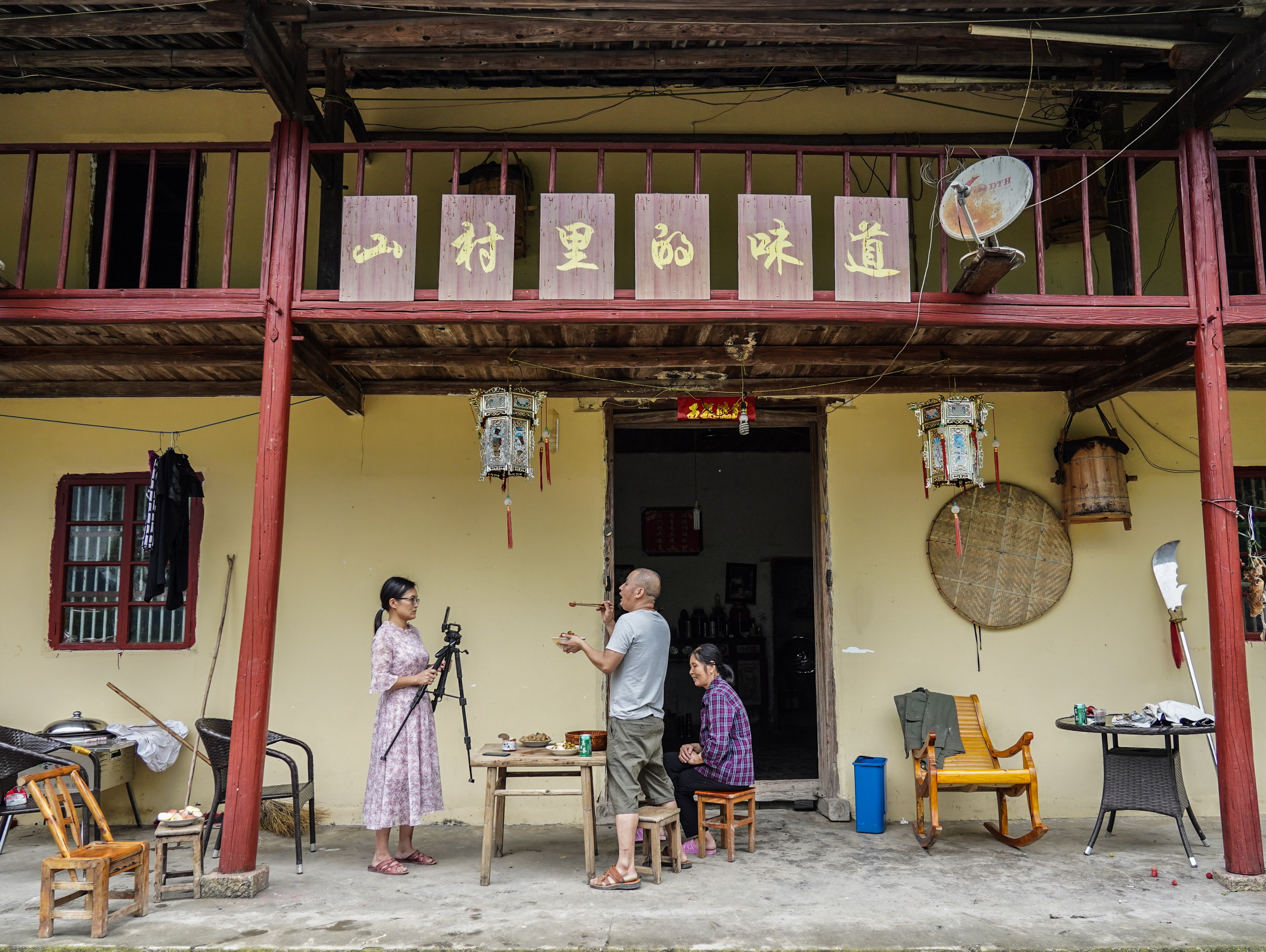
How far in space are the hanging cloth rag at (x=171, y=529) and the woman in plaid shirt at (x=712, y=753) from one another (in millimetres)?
3797

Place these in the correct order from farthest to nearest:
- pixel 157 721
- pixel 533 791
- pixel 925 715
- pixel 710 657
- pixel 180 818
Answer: pixel 925 715
pixel 157 721
pixel 710 657
pixel 533 791
pixel 180 818

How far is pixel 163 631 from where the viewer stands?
732 centimetres

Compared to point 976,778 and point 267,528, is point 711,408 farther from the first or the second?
point 267,528

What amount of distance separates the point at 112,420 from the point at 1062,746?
7772mm

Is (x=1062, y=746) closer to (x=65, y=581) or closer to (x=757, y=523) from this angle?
(x=757, y=523)

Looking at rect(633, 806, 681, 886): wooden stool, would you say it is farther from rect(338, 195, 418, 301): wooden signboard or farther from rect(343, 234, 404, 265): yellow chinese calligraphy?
rect(343, 234, 404, 265): yellow chinese calligraphy

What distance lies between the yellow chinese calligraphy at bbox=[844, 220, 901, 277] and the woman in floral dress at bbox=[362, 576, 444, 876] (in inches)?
129

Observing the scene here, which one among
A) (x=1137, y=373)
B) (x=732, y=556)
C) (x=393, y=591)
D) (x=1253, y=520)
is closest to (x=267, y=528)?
(x=393, y=591)

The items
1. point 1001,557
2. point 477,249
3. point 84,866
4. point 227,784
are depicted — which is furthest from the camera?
point 1001,557

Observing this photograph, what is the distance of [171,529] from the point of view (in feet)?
22.7

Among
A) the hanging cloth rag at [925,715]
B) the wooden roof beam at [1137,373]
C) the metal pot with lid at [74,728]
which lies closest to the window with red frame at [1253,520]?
the wooden roof beam at [1137,373]

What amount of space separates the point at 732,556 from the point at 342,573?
236 inches

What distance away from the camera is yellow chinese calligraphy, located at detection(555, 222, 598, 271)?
5.61 meters

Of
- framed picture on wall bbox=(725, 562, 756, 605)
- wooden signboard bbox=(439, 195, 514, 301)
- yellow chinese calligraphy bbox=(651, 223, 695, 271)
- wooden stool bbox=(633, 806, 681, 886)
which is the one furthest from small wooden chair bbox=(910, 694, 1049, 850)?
framed picture on wall bbox=(725, 562, 756, 605)
